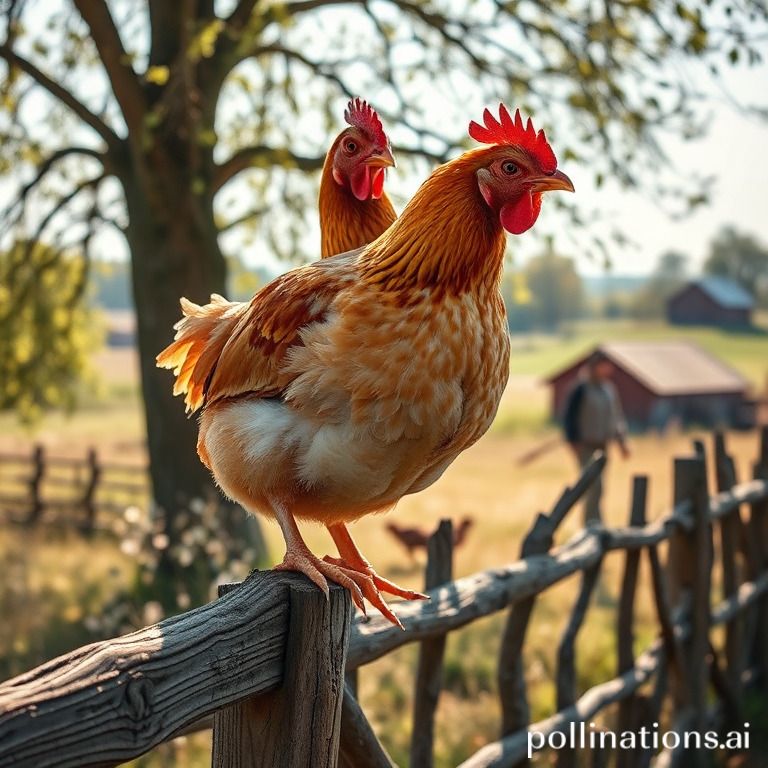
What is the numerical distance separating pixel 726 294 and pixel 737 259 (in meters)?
11.8

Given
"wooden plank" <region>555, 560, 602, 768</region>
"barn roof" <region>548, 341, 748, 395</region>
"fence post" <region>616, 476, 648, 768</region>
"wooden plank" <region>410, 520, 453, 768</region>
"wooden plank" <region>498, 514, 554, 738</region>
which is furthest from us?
"barn roof" <region>548, 341, 748, 395</region>

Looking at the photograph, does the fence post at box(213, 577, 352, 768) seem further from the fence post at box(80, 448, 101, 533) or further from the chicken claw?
the fence post at box(80, 448, 101, 533)

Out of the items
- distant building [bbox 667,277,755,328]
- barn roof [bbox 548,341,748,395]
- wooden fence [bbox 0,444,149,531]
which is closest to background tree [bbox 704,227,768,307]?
distant building [bbox 667,277,755,328]

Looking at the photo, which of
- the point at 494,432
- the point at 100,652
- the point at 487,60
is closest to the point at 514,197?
the point at 100,652

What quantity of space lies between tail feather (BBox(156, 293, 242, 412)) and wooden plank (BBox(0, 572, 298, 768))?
0.79 m

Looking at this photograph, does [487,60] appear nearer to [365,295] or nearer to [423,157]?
[423,157]

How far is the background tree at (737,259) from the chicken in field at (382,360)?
197 ft

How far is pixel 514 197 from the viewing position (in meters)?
2.17

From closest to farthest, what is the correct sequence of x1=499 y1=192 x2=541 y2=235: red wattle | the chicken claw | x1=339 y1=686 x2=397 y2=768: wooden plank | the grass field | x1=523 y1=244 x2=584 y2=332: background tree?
the chicken claw < x1=499 y1=192 x2=541 y2=235: red wattle < x1=339 y1=686 x2=397 y2=768: wooden plank < the grass field < x1=523 y1=244 x2=584 y2=332: background tree

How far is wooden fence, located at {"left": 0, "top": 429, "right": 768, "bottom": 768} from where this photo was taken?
4.70 feet

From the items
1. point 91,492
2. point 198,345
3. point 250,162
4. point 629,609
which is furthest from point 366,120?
point 91,492

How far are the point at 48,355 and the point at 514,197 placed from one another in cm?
1028

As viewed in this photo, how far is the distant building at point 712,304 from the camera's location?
164ft

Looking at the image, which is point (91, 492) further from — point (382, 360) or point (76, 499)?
point (382, 360)
